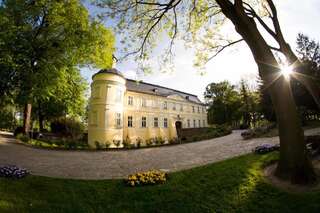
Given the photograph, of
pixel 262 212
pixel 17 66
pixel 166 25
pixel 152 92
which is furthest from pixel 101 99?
pixel 262 212

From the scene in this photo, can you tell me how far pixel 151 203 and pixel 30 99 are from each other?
12048 mm

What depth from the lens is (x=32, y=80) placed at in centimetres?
1269

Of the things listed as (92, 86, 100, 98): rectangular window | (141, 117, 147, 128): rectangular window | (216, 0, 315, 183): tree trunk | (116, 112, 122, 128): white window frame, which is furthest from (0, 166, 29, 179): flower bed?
(141, 117, 147, 128): rectangular window

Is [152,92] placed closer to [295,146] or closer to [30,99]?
[30,99]

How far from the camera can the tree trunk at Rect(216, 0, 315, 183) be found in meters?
5.41

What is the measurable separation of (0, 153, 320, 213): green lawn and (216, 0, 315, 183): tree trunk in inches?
28.1

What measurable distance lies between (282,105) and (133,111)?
2556cm

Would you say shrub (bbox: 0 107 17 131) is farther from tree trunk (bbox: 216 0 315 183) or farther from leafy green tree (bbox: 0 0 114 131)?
tree trunk (bbox: 216 0 315 183)

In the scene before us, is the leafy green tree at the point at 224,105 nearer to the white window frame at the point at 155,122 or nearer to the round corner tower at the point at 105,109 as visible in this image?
the white window frame at the point at 155,122

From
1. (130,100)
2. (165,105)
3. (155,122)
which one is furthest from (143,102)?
(165,105)

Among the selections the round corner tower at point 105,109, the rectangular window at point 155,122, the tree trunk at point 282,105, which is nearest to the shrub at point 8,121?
the round corner tower at point 105,109

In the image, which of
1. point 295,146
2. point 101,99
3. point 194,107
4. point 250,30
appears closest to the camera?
point 295,146

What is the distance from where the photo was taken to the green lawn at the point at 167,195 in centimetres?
467

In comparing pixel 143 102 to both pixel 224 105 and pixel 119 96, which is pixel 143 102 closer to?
pixel 119 96
